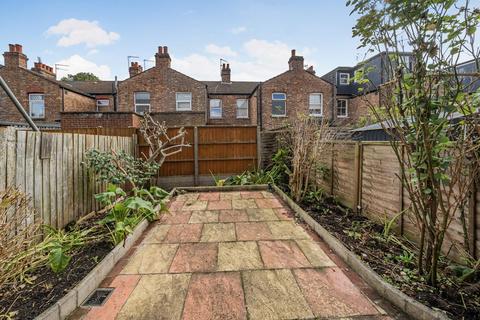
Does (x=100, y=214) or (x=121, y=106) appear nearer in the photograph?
(x=100, y=214)

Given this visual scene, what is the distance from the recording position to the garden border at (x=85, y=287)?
1740 millimetres

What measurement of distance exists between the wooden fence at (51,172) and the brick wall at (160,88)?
11.9 m

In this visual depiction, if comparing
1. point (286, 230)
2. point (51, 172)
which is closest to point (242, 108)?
point (286, 230)

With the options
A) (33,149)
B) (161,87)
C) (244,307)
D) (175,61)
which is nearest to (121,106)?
(161,87)

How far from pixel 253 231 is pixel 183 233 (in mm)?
1029

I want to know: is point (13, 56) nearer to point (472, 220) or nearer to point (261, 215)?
point (261, 215)

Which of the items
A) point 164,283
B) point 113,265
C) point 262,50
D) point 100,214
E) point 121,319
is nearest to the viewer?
point 121,319

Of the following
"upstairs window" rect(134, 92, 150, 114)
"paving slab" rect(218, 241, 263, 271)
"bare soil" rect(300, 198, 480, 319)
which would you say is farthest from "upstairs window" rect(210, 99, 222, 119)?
"paving slab" rect(218, 241, 263, 271)

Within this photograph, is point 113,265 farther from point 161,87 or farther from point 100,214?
point 161,87

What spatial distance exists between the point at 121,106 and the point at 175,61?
15.3 ft

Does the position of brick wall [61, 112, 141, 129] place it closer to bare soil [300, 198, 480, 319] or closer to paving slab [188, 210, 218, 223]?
paving slab [188, 210, 218, 223]

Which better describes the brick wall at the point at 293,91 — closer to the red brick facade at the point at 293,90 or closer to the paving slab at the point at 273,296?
the red brick facade at the point at 293,90

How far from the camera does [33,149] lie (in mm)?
2773

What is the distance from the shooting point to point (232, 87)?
60.9ft
